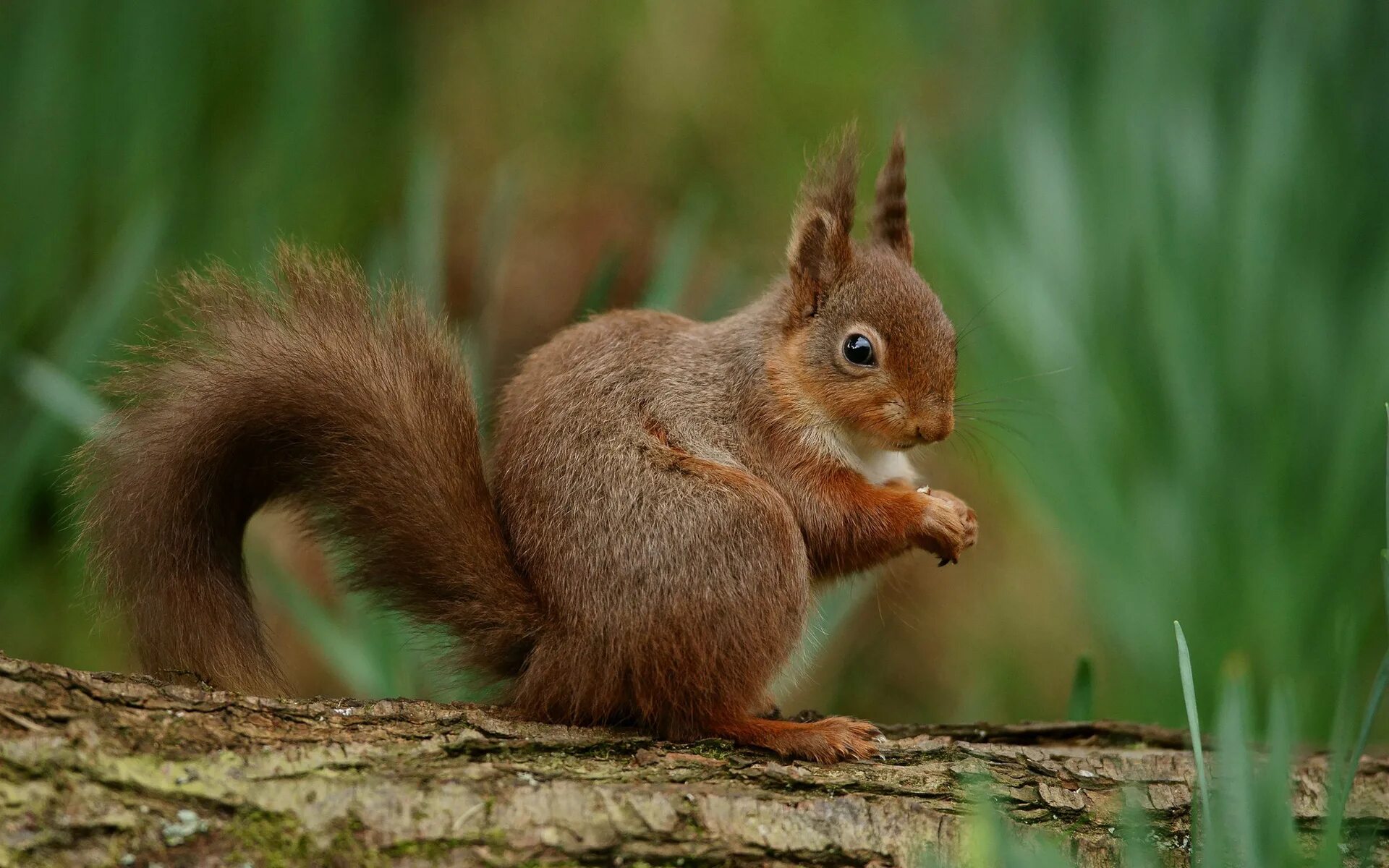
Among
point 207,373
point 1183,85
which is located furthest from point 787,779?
point 1183,85

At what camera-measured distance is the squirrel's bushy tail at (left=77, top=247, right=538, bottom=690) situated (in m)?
1.58

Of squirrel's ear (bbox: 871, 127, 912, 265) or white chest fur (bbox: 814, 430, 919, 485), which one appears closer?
white chest fur (bbox: 814, 430, 919, 485)

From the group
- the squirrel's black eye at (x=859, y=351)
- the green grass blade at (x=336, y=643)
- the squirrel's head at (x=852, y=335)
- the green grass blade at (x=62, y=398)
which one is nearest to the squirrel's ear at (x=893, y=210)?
the squirrel's head at (x=852, y=335)

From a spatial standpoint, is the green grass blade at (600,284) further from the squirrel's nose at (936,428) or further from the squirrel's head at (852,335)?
the squirrel's nose at (936,428)

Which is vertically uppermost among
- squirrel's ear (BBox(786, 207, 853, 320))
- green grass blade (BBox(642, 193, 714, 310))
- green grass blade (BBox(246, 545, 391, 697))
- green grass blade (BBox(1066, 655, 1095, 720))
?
green grass blade (BBox(642, 193, 714, 310))

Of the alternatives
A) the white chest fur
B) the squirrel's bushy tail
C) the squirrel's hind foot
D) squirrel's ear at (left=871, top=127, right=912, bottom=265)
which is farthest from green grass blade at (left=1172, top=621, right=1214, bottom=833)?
squirrel's ear at (left=871, top=127, right=912, bottom=265)

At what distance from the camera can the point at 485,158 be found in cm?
439

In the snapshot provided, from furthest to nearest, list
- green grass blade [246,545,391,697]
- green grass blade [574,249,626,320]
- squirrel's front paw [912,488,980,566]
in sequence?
green grass blade [574,249,626,320] → green grass blade [246,545,391,697] → squirrel's front paw [912,488,980,566]

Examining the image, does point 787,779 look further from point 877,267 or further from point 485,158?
point 485,158

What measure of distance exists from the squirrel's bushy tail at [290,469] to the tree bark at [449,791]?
0.51 ft

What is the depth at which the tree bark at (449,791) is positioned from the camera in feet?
4.14

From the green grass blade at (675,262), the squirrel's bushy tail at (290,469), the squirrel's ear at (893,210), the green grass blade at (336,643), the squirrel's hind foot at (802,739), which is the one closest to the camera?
the squirrel's bushy tail at (290,469)

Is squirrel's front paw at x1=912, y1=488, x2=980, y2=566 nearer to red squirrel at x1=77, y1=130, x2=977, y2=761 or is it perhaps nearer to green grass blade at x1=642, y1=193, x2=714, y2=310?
red squirrel at x1=77, y1=130, x2=977, y2=761

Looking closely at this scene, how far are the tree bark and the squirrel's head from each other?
1.71 ft
